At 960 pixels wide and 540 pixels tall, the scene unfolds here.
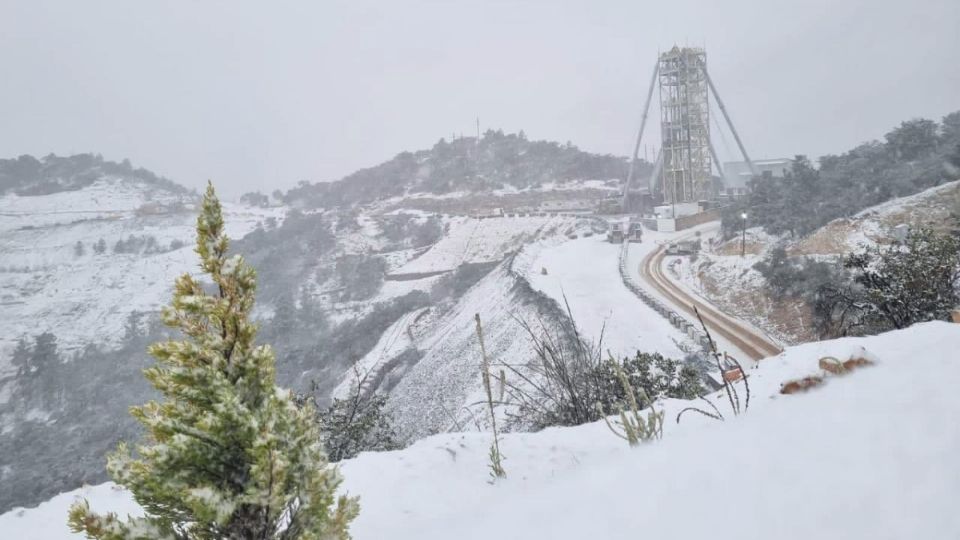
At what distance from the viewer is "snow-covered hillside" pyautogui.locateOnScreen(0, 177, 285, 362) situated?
166ft

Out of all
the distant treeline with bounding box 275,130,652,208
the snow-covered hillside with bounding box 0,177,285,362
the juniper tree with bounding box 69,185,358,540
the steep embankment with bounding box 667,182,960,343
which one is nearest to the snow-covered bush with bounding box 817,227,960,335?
the steep embankment with bounding box 667,182,960,343

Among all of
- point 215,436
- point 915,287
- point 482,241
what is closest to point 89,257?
point 482,241

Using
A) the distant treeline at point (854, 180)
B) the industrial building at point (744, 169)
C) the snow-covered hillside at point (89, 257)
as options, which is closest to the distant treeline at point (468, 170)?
the snow-covered hillside at point (89, 257)

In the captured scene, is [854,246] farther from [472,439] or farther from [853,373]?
[472,439]

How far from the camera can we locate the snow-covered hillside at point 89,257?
50.7 meters

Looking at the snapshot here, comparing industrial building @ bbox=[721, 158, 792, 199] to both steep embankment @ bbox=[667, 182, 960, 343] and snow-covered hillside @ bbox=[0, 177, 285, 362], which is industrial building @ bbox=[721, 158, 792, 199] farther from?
snow-covered hillside @ bbox=[0, 177, 285, 362]

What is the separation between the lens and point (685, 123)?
5156 centimetres

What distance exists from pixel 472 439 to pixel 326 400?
1982 centimetres

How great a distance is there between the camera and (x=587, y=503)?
4.17 metres

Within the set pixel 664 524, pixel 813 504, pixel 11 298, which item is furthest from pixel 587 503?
pixel 11 298

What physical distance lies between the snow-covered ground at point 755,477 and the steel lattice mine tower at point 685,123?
48.4m

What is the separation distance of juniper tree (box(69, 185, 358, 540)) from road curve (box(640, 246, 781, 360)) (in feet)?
50.4

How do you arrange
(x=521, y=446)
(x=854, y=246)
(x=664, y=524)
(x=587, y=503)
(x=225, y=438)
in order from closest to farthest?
(x=225, y=438)
(x=664, y=524)
(x=587, y=503)
(x=521, y=446)
(x=854, y=246)

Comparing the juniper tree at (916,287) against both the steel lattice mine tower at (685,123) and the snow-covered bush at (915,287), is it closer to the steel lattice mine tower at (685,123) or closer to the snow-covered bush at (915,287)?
the snow-covered bush at (915,287)
